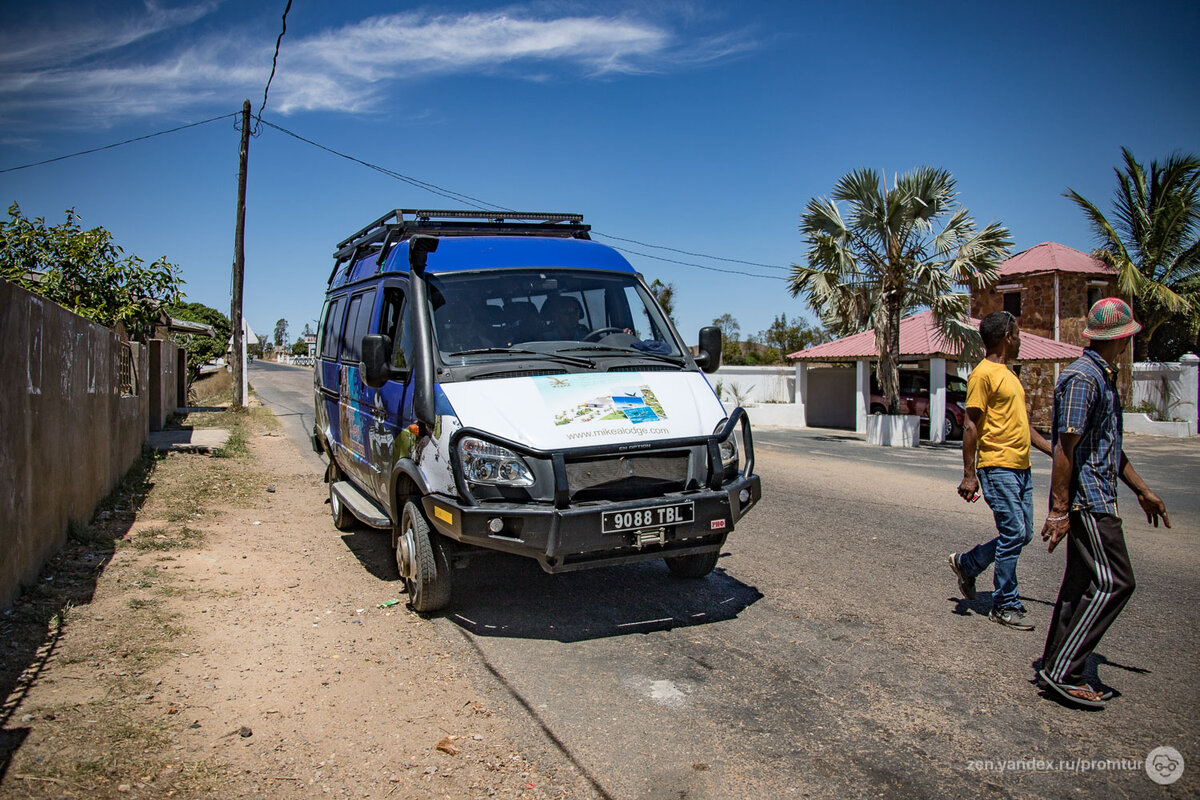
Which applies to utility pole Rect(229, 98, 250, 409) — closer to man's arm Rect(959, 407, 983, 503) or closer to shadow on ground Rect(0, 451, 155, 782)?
shadow on ground Rect(0, 451, 155, 782)

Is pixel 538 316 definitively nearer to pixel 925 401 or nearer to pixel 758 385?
pixel 925 401

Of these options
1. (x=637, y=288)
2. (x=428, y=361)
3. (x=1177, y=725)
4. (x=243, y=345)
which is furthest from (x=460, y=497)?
(x=243, y=345)

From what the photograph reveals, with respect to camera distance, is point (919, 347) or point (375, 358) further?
point (919, 347)

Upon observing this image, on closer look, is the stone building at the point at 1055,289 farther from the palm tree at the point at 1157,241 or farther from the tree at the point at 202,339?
the tree at the point at 202,339

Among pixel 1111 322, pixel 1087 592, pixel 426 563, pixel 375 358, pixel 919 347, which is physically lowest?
pixel 426 563

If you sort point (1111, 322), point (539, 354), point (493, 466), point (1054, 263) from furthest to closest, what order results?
point (1054, 263), point (539, 354), point (493, 466), point (1111, 322)

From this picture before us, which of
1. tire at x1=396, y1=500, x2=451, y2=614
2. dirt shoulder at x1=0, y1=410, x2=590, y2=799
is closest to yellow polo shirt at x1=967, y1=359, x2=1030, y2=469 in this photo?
dirt shoulder at x1=0, y1=410, x2=590, y2=799

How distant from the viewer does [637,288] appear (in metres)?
6.31

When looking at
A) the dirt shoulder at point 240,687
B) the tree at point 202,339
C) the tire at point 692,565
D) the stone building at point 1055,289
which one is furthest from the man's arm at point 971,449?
the tree at point 202,339

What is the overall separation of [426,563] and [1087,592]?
3569 millimetres

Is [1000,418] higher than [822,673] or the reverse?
higher

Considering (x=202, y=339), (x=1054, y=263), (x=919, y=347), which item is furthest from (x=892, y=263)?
(x=202, y=339)

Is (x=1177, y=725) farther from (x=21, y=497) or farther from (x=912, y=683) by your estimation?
(x=21, y=497)

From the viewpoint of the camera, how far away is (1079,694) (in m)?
3.87
